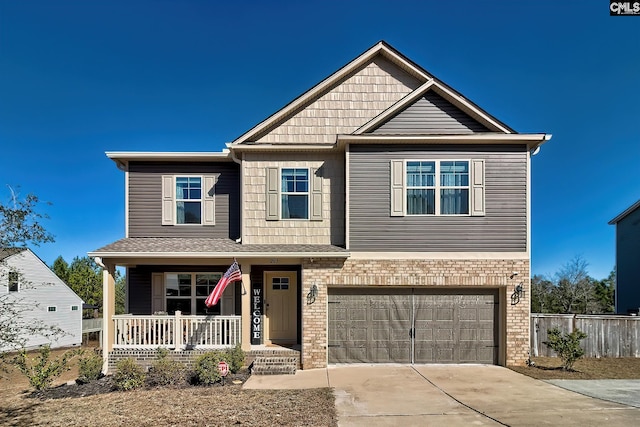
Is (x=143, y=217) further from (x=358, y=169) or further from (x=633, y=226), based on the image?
(x=633, y=226)

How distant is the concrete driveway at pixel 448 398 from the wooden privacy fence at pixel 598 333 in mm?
2723

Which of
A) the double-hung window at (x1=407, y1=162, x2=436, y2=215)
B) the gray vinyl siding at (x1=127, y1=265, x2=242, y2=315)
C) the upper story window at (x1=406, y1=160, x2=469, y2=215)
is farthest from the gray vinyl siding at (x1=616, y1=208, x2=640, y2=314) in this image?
the gray vinyl siding at (x1=127, y1=265, x2=242, y2=315)

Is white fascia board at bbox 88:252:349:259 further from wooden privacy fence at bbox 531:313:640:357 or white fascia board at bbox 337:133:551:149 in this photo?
wooden privacy fence at bbox 531:313:640:357

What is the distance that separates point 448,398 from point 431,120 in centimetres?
719

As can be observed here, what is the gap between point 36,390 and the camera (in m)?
8.90

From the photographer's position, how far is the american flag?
9.88 m

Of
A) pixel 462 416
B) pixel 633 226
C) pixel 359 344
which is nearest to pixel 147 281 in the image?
pixel 359 344

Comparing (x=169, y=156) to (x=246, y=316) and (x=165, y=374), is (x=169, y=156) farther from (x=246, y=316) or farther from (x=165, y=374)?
(x=165, y=374)

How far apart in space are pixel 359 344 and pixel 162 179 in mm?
7923

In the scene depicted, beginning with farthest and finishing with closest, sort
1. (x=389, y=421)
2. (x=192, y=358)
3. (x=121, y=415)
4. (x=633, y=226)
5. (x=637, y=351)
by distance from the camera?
(x=633, y=226)
(x=637, y=351)
(x=192, y=358)
(x=121, y=415)
(x=389, y=421)

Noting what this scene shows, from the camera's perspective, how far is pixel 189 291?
12438 mm

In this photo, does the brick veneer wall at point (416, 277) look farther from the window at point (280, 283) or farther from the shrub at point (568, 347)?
the window at point (280, 283)

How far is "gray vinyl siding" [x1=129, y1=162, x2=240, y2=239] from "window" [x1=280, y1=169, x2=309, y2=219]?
1.79m

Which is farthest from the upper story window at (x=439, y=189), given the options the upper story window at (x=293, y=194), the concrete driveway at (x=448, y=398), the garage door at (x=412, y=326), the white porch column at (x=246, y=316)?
the white porch column at (x=246, y=316)
